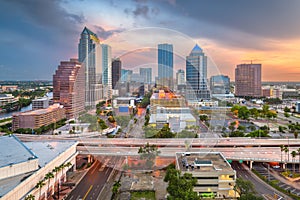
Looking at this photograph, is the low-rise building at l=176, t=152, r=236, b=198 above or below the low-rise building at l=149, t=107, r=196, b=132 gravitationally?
below

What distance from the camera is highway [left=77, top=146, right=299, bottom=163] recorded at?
7234 mm

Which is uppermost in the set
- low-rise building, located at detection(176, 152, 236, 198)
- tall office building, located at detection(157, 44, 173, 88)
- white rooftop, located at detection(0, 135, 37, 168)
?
tall office building, located at detection(157, 44, 173, 88)

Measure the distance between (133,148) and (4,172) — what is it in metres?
3.66

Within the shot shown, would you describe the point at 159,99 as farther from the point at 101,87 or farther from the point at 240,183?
the point at 240,183

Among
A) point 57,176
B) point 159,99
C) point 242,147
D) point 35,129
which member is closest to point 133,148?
point 57,176

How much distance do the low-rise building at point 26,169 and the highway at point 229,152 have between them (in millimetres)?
1052

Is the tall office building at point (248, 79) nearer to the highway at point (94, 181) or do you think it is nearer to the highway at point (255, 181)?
the highway at point (255, 181)

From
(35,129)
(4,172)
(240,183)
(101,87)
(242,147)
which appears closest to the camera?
(4,172)

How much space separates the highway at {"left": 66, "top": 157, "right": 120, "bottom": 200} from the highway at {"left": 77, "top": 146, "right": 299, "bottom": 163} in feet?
1.17

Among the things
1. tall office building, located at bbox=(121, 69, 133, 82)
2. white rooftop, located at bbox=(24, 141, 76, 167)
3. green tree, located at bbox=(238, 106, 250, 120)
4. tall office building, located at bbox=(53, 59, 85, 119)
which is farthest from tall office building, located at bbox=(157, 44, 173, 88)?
tall office building, located at bbox=(53, 59, 85, 119)

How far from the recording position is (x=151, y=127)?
9.04 metres

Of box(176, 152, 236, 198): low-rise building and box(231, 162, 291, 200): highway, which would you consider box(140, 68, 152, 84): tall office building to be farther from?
box(231, 162, 291, 200): highway

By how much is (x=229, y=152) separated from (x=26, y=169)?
6.26m

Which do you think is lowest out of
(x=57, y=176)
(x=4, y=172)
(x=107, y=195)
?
(x=107, y=195)
